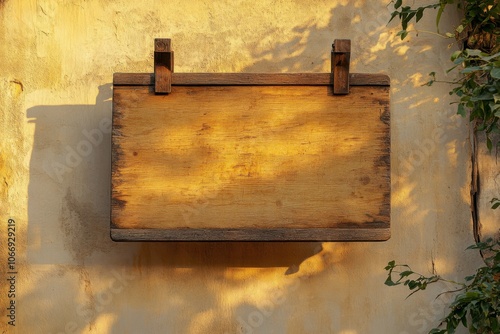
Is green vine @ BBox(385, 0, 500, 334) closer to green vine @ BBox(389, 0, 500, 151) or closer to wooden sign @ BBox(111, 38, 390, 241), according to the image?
green vine @ BBox(389, 0, 500, 151)

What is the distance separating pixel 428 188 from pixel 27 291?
1.56 metres

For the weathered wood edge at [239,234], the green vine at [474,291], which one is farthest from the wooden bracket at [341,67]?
the green vine at [474,291]

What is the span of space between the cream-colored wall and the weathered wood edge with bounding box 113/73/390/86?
0.28 m

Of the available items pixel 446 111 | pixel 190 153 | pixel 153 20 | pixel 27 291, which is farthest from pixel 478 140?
pixel 27 291

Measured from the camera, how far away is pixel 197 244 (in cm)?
293

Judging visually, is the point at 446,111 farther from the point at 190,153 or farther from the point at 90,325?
the point at 90,325

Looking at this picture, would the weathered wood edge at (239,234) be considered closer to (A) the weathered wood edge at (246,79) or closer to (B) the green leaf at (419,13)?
(A) the weathered wood edge at (246,79)

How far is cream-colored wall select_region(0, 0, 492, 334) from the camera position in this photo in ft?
9.53

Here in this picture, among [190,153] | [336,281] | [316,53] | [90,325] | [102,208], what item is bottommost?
[90,325]

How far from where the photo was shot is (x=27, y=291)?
2.91m

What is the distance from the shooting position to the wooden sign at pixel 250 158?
264cm


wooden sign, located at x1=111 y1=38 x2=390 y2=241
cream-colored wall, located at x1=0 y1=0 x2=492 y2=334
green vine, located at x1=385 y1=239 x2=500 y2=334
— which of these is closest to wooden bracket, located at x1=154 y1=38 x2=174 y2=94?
wooden sign, located at x1=111 y1=38 x2=390 y2=241

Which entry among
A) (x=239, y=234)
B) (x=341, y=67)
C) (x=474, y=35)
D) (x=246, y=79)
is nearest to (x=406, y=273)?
(x=239, y=234)

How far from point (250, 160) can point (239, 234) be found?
256 mm
